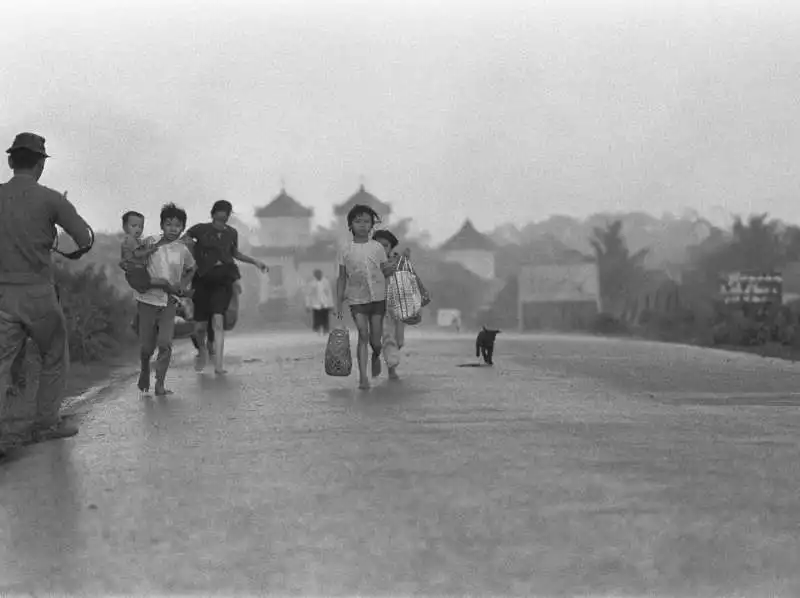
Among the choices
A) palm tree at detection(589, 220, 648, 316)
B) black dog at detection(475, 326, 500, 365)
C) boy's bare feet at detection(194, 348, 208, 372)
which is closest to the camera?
boy's bare feet at detection(194, 348, 208, 372)

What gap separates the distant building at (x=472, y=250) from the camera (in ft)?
411

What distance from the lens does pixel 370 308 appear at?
13.4 metres

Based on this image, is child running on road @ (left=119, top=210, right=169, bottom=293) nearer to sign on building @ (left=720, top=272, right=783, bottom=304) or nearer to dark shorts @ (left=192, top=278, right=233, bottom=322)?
dark shorts @ (left=192, top=278, right=233, bottom=322)

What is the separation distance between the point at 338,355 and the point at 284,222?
111 metres

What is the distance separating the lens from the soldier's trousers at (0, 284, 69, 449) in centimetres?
856

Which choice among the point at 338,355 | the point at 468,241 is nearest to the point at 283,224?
the point at 468,241

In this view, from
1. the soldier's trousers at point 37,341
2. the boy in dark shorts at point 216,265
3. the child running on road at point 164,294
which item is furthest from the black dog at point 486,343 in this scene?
the soldier's trousers at point 37,341

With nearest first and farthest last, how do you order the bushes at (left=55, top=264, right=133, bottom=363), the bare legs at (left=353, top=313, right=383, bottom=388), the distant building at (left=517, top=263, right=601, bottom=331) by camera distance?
the bare legs at (left=353, top=313, right=383, bottom=388), the bushes at (left=55, top=264, right=133, bottom=363), the distant building at (left=517, top=263, right=601, bottom=331)

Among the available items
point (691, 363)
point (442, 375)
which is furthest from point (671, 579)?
point (691, 363)

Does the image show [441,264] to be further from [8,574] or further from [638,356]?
[8,574]

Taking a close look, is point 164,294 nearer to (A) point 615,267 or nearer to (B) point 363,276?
(B) point 363,276

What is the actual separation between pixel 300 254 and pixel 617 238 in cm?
4315

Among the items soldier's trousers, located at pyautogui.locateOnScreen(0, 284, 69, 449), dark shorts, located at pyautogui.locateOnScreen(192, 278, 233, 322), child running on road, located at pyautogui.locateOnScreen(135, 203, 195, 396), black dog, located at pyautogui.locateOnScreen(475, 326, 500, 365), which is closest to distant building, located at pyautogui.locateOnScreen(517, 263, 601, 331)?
black dog, located at pyautogui.locateOnScreen(475, 326, 500, 365)

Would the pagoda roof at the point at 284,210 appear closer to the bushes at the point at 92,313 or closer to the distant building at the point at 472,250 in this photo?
the distant building at the point at 472,250
